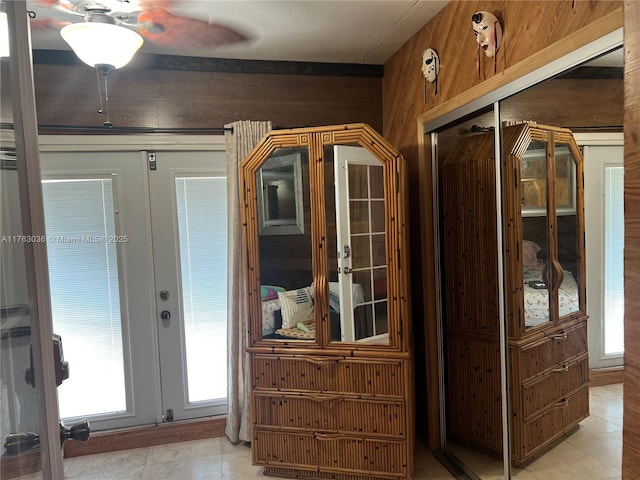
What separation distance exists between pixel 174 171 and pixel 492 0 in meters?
2.06

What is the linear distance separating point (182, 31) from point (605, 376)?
100 inches

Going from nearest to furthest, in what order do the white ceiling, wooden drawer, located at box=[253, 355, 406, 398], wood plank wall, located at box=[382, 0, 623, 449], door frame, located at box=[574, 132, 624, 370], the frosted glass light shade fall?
1. door frame, located at box=[574, 132, 624, 370]
2. wood plank wall, located at box=[382, 0, 623, 449]
3. the frosted glass light shade
4. the white ceiling
5. wooden drawer, located at box=[253, 355, 406, 398]

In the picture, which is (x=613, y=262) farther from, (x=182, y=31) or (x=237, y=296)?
(x=182, y=31)

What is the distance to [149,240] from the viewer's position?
2793 millimetres

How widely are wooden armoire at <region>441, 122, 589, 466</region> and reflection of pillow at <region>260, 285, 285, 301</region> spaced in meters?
1.00

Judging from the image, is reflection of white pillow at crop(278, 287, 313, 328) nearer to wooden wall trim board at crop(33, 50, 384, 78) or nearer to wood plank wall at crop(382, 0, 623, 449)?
wood plank wall at crop(382, 0, 623, 449)

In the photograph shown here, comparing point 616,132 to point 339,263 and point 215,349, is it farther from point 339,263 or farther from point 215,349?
point 215,349

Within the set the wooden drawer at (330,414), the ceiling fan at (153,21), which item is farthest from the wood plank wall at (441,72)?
the ceiling fan at (153,21)

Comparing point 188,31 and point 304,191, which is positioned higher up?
point 188,31

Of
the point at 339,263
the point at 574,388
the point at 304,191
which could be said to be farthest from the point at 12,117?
the point at 574,388

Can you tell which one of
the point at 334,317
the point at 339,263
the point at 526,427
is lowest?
the point at 526,427

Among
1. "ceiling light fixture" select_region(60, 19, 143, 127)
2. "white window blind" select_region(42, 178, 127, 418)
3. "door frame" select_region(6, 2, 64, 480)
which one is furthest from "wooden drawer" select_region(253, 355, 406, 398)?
"ceiling light fixture" select_region(60, 19, 143, 127)

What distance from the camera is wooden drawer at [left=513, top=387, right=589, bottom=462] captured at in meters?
1.62

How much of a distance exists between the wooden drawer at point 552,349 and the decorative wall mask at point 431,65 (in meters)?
1.41
